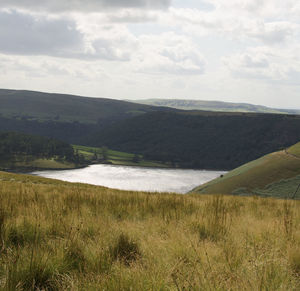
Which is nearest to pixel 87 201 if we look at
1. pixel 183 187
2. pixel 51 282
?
pixel 51 282

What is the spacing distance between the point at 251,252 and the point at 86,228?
272 cm

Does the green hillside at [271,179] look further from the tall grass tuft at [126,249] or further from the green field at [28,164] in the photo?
the green field at [28,164]

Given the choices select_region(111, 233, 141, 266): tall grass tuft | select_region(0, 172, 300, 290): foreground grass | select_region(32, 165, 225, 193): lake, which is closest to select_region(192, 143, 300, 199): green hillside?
select_region(0, 172, 300, 290): foreground grass

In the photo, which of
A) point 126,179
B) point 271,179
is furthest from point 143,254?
point 126,179

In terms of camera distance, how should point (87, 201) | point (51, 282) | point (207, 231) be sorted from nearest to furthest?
point (51, 282) < point (207, 231) < point (87, 201)

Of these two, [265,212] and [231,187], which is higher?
[265,212]

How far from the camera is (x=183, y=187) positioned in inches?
5832

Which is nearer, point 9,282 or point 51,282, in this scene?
point 9,282

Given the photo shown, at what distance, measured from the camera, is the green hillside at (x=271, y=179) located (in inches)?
1650

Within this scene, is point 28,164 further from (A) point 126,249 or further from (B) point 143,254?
(B) point 143,254

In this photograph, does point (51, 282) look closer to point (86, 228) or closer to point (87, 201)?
point (86, 228)

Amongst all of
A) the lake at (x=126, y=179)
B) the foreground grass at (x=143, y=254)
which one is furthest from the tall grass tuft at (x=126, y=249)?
the lake at (x=126, y=179)

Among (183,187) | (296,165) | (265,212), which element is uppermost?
(265,212)

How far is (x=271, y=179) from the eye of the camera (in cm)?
4906
